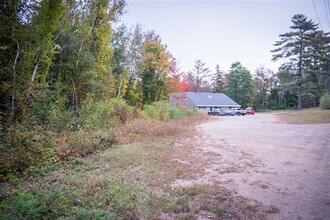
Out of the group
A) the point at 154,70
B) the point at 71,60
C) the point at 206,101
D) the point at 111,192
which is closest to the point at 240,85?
the point at 206,101

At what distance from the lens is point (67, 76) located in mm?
13445

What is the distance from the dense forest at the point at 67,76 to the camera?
25.9 ft

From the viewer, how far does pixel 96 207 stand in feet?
14.0

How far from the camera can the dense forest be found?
7898mm

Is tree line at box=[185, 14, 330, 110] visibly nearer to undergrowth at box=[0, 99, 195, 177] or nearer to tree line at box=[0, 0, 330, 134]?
tree line at box=[0, 0, 330, 134]

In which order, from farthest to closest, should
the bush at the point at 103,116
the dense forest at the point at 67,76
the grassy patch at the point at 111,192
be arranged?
the bush at the point at 103,116 < the dense forest at the point at 67,76 < the grassy patch at the point at 111,192

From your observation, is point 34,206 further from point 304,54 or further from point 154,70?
point 304,54

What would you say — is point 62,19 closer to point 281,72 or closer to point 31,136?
point 31,136

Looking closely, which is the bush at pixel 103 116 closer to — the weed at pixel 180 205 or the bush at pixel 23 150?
the bush at pixel 23 150

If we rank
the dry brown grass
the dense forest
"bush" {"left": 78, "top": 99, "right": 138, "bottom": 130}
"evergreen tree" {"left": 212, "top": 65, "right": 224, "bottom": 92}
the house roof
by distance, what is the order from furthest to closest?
"evergreen tree" {"left": 212, "top": 65, "right": 224, "bottom": 92} < the house roof < "bush" {"left": 78, "top": 99, "right": 138, "bottom": 130} < the dry brown grass < the dense forest

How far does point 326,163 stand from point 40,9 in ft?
38.7

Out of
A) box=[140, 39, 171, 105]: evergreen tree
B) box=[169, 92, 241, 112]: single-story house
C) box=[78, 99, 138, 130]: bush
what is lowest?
box=[78, 99, 138, 130]: bush

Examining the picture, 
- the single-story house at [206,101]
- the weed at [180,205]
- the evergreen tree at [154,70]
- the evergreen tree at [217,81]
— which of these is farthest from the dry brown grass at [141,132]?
the evergreen tree at [217,81]

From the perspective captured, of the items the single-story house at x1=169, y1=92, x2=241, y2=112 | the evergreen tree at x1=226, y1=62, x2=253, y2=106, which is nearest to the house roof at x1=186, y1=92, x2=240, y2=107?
the single-story house at x1=169, y1=92, x2=241, y2=112
